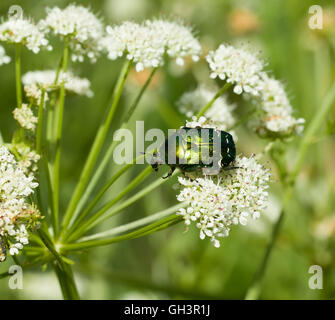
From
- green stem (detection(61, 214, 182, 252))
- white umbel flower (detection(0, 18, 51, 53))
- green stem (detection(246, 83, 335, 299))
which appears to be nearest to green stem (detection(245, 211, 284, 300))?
green stem (detection(246, 83, 335, 299))

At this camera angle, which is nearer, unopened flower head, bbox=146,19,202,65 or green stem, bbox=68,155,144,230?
green stem, bbox=68,155,144,230

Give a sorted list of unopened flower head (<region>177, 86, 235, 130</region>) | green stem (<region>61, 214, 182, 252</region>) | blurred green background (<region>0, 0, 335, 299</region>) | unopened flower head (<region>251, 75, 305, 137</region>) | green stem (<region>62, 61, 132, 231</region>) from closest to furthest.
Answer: green stem (<region>61, 214, 182, 252</region>) < green stem (<region>62, 61, 132, 231</region>) < unopened flower head (<region>251, 75, 305, 137</region>) < unopened flower head (<region>177, 86, 235, 130</region>) < blurred green background (<region>0, 0, 335, 299</region>)

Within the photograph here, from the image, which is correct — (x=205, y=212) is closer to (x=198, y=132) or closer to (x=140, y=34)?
(x=198, y=132)

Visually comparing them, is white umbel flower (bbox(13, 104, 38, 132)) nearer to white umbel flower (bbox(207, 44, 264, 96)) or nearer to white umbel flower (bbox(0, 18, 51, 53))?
white umbel flower (bbox(0, 18, 51, 53))

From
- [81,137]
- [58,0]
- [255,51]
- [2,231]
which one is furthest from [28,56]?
[2,231]

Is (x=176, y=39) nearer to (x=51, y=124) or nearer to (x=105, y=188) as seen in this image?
(x=51, y=124)

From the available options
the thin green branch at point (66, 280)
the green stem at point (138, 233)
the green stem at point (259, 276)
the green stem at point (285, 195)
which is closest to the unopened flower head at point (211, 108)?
the green stem at point (285, 195)

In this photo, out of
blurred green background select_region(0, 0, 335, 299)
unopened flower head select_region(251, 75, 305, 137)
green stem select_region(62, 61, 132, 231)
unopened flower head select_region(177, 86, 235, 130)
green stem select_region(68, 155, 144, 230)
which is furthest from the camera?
blurred green background select_region(0, 0, 335, 299)
